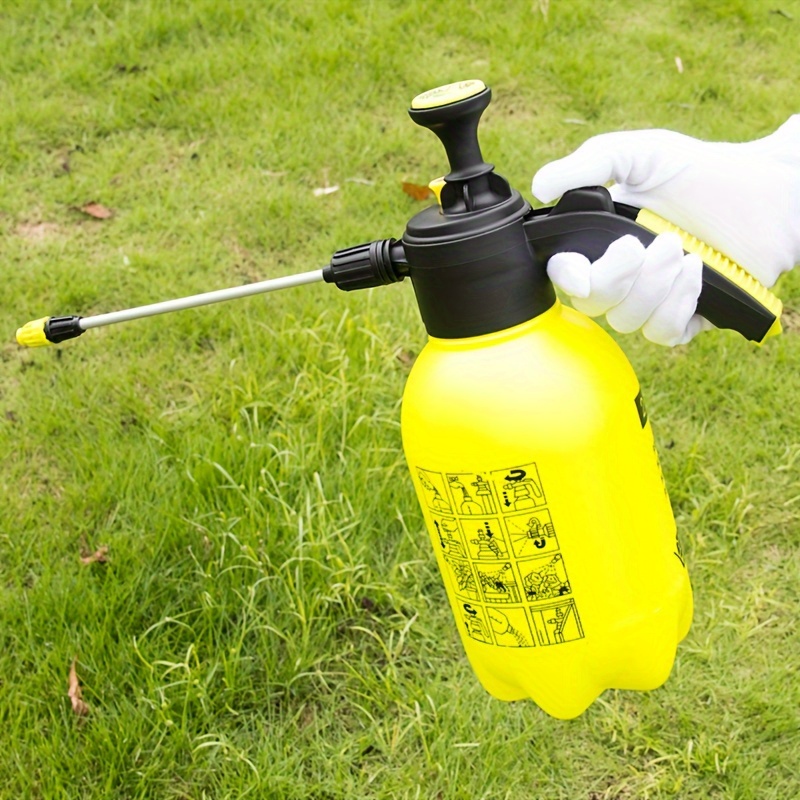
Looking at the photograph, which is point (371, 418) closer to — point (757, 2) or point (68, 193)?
point (68, 193)

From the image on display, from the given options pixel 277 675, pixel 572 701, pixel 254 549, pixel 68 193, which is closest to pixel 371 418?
pixel 254 549

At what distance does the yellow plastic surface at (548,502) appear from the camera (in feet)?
4.06

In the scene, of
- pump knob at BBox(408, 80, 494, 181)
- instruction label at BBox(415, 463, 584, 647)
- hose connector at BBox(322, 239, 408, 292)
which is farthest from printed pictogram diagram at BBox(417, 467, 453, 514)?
pump knob at BBox(408, 80, 494, 181)

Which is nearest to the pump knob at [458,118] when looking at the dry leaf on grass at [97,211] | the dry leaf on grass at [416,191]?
the dry leaf on grass at [416,191]

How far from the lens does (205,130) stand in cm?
351

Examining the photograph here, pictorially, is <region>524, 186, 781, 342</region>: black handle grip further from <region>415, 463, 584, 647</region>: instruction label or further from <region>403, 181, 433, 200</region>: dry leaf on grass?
Answer: <region>403, 181, 433, 200</region>: dry leaf on grass

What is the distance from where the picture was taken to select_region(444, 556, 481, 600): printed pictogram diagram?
1350mm

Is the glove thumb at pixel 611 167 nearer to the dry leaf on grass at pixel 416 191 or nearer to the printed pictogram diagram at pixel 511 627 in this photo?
the printed pictogram diagram at pixel 511 627

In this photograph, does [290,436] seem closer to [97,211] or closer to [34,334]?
[34,334]

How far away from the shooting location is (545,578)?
131 cm

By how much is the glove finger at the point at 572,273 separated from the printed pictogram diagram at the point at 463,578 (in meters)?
0.42

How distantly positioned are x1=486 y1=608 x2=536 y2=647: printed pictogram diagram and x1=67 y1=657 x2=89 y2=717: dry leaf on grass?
0.99 metres

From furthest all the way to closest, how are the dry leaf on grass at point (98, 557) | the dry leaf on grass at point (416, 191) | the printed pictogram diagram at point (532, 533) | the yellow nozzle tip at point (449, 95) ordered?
the dry leaf on grass at point (416, 191)
the dry leaf on grass at point (98, 557)
the printed pictogram diagram at point (532, 533)
the yellow nozzle tip at point (449, 95)

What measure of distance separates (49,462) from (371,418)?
0.85 metres
